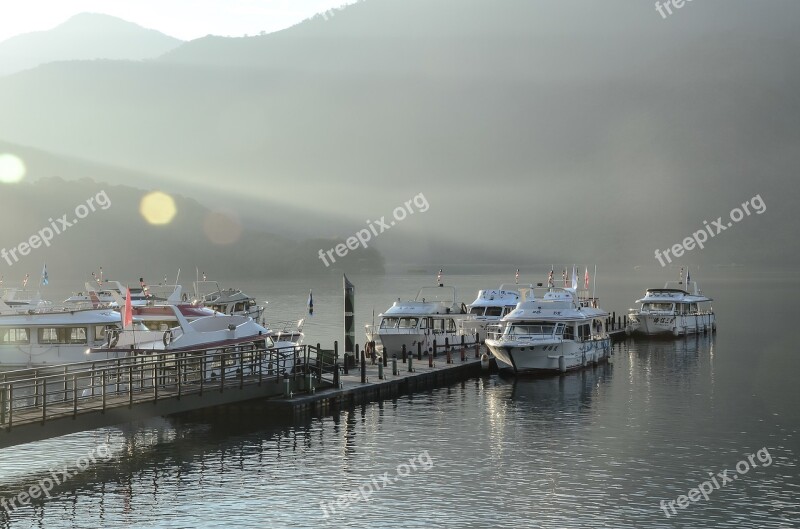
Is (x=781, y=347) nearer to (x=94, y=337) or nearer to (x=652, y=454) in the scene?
(x=652, y=454)

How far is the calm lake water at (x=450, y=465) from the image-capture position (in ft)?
94.1

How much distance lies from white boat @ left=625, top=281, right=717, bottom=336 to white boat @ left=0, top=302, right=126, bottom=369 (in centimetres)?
5630

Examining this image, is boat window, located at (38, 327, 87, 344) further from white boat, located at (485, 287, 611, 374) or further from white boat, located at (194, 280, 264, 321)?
white boat, located at (485, 287, 611, 374)

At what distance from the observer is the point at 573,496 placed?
1206 inches

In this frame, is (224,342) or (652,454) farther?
(224,342)

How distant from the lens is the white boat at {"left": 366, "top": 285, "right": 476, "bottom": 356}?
64.4m

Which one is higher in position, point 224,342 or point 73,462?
point 224,342

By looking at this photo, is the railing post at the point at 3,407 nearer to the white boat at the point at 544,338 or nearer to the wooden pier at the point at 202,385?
the wooden pier at the point at 202,385

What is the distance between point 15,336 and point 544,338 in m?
33.6

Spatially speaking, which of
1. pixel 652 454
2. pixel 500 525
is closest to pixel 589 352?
pixel 652 454

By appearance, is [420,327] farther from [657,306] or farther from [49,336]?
[657,306]

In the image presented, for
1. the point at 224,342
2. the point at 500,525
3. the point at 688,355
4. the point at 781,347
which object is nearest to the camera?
the point at 500,525

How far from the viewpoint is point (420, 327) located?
66812 mm

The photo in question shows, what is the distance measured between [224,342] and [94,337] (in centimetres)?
1426
